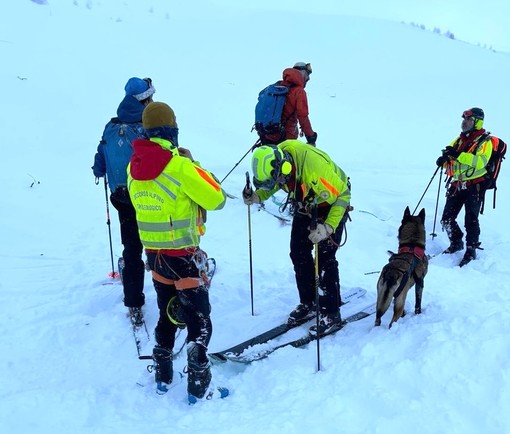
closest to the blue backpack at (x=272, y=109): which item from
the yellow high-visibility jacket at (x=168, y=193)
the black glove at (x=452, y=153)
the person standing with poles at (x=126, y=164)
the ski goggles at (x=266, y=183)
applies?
the person standing with poles at (x=126, y=164)

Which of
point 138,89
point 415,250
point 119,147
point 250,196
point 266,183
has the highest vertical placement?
point 138,89

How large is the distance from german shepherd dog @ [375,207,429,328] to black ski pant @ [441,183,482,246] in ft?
7.48

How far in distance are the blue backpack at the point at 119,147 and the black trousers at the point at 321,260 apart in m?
1.72

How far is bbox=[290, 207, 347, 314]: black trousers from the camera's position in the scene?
179 inches

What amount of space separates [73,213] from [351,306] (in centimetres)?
543

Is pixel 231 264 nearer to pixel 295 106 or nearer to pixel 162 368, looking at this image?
pixel 295 106

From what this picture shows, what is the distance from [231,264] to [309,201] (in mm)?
2684

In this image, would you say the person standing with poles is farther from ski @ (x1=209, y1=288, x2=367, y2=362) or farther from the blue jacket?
ski @ (x1=209, y1=288, x2=367, y2=362)

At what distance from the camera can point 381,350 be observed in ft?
12.7

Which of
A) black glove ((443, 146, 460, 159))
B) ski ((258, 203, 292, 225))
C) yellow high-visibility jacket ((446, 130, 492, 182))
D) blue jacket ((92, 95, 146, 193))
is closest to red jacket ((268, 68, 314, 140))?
ski ((258, 203, 292, 225))

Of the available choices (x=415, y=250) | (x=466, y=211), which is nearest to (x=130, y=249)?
(x=415, y=250)

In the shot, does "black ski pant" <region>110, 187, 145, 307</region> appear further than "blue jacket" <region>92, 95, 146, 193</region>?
Yes

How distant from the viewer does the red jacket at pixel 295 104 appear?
6.77 m

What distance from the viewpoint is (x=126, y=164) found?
4562 mm
